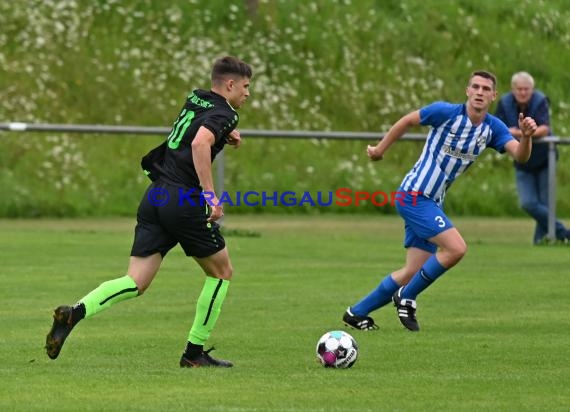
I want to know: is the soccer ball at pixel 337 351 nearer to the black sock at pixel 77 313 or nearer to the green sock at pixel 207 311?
the green sock at pixel 207 311

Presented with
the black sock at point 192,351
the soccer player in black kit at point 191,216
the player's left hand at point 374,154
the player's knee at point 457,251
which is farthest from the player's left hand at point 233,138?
the player's knee at point 457,251

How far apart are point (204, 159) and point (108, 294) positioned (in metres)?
1.00

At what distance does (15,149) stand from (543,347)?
14.5 m

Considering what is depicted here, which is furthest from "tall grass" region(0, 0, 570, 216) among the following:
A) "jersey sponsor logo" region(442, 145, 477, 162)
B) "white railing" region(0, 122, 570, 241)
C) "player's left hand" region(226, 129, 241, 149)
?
"player's left hand" region(226, 129, 241, 149)

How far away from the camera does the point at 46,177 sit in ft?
75.9

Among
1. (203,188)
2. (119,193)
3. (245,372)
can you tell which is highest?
(203,188)

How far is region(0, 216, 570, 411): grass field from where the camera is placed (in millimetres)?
8000

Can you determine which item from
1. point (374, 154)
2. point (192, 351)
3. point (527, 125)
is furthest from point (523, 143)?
point (192, 351)

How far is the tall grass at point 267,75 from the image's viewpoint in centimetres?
2367

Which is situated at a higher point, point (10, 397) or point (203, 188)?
point (203, 188)

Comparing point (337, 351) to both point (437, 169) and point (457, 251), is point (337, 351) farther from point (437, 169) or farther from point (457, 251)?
point (437, 169)

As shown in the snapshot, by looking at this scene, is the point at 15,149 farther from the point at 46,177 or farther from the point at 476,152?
the point at 476,152

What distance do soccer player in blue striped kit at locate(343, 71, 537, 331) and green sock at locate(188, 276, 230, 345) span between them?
93.0 inches

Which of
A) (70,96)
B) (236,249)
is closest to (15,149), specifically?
(70,96)
